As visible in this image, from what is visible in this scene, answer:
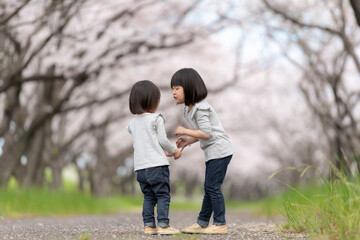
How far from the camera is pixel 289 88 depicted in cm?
2172

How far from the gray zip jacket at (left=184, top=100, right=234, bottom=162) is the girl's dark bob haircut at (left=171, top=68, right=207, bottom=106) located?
0.07m

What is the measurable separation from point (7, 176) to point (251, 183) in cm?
3727

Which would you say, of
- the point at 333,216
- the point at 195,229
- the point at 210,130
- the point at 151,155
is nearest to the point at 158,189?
the point at 151,155

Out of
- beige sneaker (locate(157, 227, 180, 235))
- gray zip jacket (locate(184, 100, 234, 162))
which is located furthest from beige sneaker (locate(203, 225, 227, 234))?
gray zip jacket (locate(184, 100, 234, 162))

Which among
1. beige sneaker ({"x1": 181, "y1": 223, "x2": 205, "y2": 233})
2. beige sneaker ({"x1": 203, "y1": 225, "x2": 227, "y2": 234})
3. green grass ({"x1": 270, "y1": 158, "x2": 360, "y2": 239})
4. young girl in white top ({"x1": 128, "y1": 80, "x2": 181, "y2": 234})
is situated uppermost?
young girl in white top ({"x1": 128, "y1": 80, "x2": 181, "y2": 234})

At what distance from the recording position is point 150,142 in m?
4.36

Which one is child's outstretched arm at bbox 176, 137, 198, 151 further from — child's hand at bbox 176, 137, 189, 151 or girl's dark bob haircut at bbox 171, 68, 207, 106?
girl's dark bob haircut at bbox 171, 68, 207, 106

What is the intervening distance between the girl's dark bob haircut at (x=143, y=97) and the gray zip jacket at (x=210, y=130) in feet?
1.20

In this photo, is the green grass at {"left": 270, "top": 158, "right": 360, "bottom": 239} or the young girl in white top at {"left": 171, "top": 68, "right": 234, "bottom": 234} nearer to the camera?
the green grass at {"left": 270, "top": 158, "right": 360, "bottom": 239}

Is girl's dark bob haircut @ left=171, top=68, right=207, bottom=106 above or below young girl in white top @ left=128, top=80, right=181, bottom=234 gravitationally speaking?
above

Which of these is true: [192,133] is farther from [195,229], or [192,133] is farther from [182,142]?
[195,229]

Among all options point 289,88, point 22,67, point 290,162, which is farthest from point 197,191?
point 22,67

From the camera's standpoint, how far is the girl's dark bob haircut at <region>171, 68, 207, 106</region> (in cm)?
436

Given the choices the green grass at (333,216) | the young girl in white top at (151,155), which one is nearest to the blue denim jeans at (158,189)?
the young girl in white top at (151,155)
